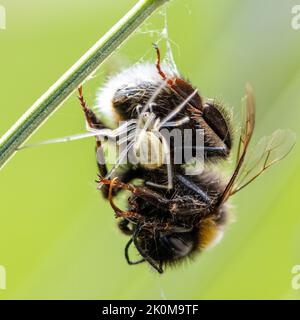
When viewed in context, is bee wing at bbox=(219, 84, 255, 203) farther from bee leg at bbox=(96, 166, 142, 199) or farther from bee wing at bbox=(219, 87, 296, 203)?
bee leg at bbox=(96, 166, 142, 199)

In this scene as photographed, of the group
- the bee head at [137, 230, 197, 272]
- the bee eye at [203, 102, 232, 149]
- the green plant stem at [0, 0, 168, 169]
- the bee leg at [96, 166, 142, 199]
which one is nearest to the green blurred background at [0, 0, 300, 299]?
the bee head at [137, 230, 197, 272]

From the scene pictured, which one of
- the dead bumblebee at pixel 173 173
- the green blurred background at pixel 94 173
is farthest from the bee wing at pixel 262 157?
the green blurred background at pixel 94 173

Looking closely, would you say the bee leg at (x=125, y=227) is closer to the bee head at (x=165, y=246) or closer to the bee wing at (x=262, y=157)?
the bee head at (x=165, y=246)

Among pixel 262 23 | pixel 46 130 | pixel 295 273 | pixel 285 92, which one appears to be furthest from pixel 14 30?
pixel 295 273

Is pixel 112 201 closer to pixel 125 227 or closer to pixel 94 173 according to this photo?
pixel 125 227
